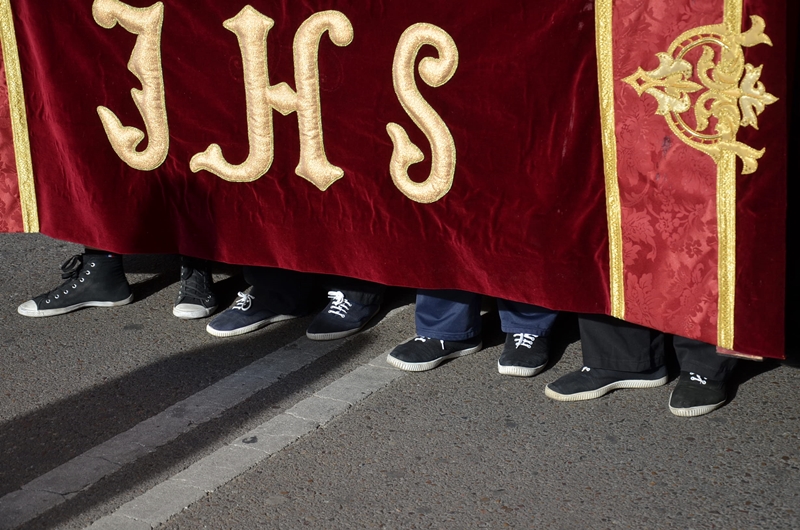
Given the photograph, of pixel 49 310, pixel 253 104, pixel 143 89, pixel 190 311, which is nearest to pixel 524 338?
pixel 253 104

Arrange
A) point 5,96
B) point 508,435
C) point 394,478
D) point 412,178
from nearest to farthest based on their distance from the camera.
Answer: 1. point 394,478
2. point 508,435
3. point 412,178
4. point 5,96

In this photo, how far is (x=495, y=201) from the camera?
276cm

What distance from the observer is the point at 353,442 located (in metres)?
2.68

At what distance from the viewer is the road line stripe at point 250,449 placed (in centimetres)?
237

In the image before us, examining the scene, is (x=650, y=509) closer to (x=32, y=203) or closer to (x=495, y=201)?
(x=495, y=201)

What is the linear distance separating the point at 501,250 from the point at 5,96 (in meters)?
2.03

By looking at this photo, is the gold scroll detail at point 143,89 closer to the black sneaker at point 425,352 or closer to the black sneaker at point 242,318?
the black sneaker at point 242,318

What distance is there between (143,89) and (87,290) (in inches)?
39.2

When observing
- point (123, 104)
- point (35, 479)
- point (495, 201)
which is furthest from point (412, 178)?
point (35, 479)

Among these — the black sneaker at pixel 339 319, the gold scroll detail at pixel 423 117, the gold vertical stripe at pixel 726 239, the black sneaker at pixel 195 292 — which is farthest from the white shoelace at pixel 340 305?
the gold vertical stripe at pixel 726 239

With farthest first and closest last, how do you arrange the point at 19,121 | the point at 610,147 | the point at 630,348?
the point at 19,121
the point at 630,348
the point at 610,147

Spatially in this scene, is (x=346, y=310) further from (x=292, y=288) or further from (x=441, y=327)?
(x=441, y=327)

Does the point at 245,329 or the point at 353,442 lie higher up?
the point at 245,329

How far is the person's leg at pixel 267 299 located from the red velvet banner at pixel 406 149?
0.32m
